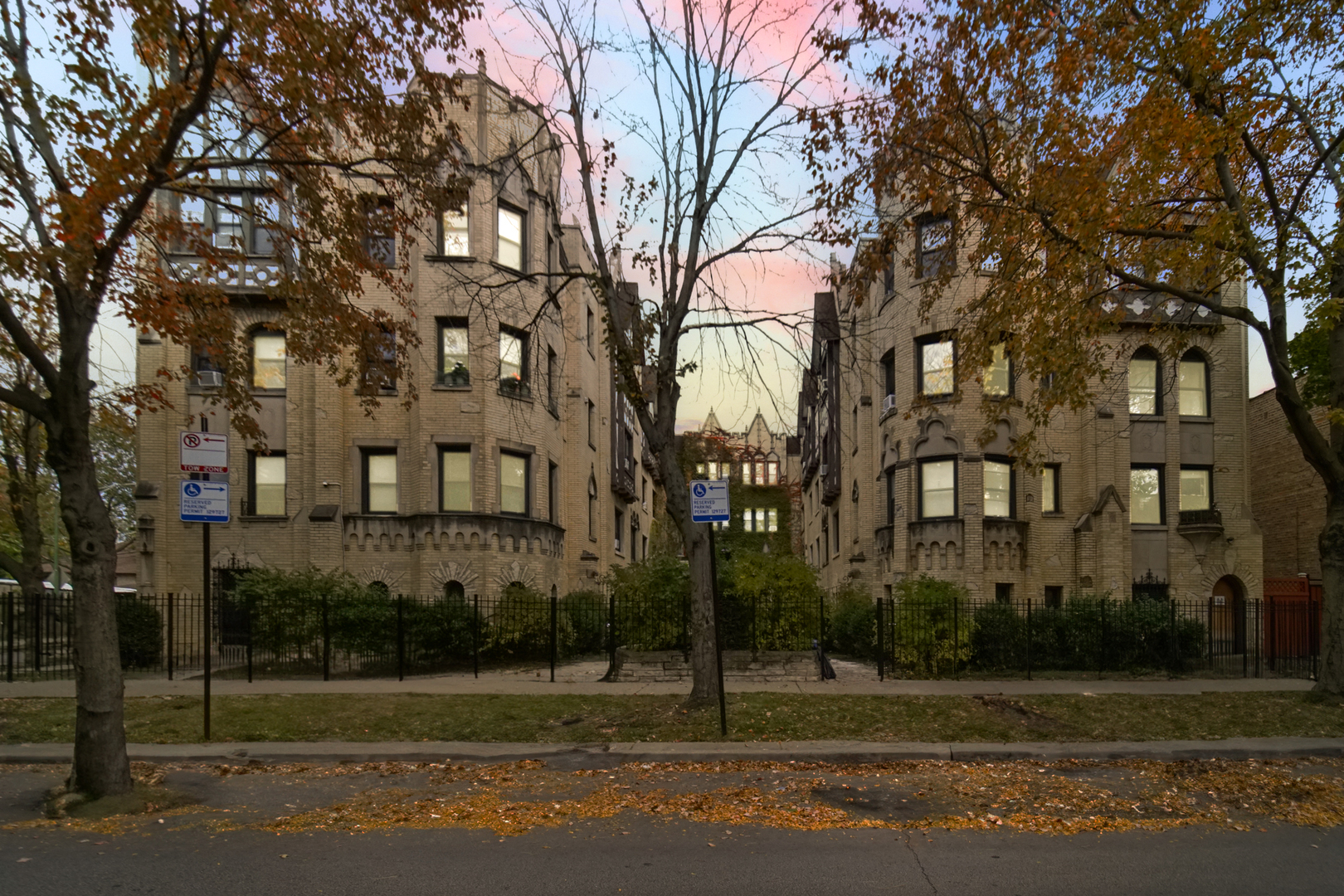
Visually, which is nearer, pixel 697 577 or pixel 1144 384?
pixel 697 577

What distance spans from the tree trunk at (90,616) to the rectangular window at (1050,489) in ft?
67.1

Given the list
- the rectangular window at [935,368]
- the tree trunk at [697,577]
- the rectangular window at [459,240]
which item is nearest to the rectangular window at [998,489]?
the rectangular window at [935,368]

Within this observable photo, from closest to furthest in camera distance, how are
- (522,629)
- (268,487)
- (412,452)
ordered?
(522,629) < (412,452) < (268,487)

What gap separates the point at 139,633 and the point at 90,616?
11435 mm

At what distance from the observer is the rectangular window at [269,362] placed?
22.2 meters

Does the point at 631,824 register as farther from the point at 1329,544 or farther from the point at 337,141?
the point at 337,141

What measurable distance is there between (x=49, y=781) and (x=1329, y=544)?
630 inches

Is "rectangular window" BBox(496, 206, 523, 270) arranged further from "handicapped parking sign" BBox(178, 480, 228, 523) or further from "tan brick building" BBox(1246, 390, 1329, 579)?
"tan brick building" BBox(1246, 390, 1329, 579)

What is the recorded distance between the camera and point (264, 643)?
56.2ft

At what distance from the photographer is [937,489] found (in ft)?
74.2

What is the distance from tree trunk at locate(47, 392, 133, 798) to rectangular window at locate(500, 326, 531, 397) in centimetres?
1326

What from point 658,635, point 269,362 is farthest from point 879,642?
point 269,362

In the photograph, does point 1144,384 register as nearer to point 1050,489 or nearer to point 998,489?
point 1050,489

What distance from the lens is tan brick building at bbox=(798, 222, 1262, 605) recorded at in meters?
22.1
